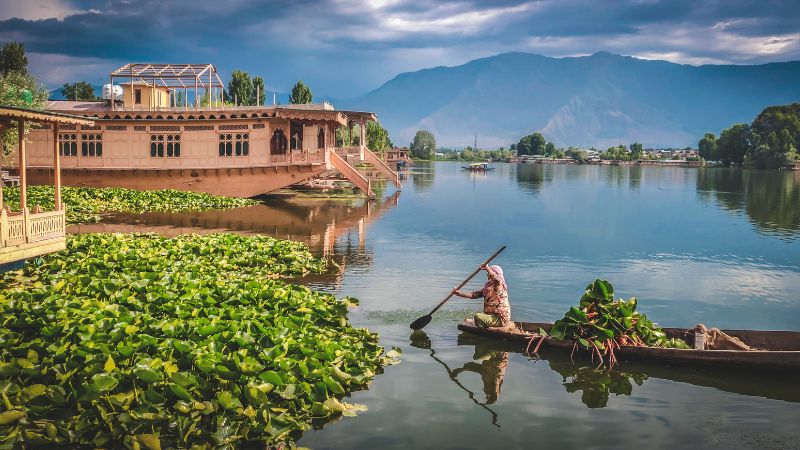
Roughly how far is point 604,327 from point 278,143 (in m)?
31.0

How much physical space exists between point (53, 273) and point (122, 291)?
177 inches

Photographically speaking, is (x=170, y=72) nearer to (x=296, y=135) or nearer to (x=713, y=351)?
(x=296, y=135)

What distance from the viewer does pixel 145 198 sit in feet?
115

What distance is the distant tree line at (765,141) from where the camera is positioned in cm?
12075

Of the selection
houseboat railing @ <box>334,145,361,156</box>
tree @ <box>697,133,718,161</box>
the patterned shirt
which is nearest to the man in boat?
the patterned shirt

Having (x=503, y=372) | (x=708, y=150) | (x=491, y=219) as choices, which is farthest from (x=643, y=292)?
(x=708, y=150)

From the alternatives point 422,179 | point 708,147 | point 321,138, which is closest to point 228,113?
point 321,138

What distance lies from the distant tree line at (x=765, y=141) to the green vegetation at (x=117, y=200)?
112 metres

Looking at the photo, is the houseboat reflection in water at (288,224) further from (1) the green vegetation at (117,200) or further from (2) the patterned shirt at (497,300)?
(2) the patterned shirt at (497,300)

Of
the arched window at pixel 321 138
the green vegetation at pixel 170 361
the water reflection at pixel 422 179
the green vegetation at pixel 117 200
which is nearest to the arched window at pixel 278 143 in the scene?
the arched window at pixel 321 138

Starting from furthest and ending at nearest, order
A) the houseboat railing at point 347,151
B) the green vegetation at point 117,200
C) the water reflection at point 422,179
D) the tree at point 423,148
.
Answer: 1. the tree at point 423,148
2. the water reflection at point 422,179
3. the houseboat railing at point 347,151
4. the green vegetation at point 117,200

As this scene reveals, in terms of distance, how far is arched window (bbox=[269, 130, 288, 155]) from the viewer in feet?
131

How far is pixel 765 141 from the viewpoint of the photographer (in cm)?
12900

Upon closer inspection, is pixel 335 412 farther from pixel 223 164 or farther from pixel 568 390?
pixel 223 164
